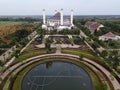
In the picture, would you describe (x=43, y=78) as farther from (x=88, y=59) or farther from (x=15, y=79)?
(x=88, y=59)

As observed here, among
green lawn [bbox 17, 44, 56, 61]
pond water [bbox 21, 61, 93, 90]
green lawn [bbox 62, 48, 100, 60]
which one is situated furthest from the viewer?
green lawn [bbox 62, 48, 100, 60]

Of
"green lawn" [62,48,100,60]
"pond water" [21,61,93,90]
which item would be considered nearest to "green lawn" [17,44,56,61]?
"green lawn" [62,48,100,60]

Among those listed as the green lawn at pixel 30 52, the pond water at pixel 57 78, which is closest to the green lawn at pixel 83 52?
the green lawn at pixel 30 52

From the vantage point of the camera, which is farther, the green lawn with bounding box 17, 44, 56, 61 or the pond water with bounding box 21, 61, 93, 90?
the green lawn with bounding box 17, 44, 56, 61

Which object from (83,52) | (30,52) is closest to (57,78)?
(83,52)

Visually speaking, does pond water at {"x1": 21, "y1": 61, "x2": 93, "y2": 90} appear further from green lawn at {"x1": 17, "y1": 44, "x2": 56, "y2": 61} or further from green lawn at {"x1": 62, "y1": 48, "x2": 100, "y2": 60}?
green lawn at {"x1": 62, "y1": 48, "x2": 100, "y2": 60}

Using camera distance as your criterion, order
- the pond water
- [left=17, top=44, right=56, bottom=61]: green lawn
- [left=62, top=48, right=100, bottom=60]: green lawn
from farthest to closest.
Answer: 1. [left=62, top=48, right=100, bottom=60]: green lawn
2. [left=17, top=44, right=56, bottom=61]: green lawn
3. the pond water

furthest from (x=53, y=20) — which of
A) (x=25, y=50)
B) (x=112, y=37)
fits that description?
(x=25, y=50)

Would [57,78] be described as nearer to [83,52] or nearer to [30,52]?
[83,52]
